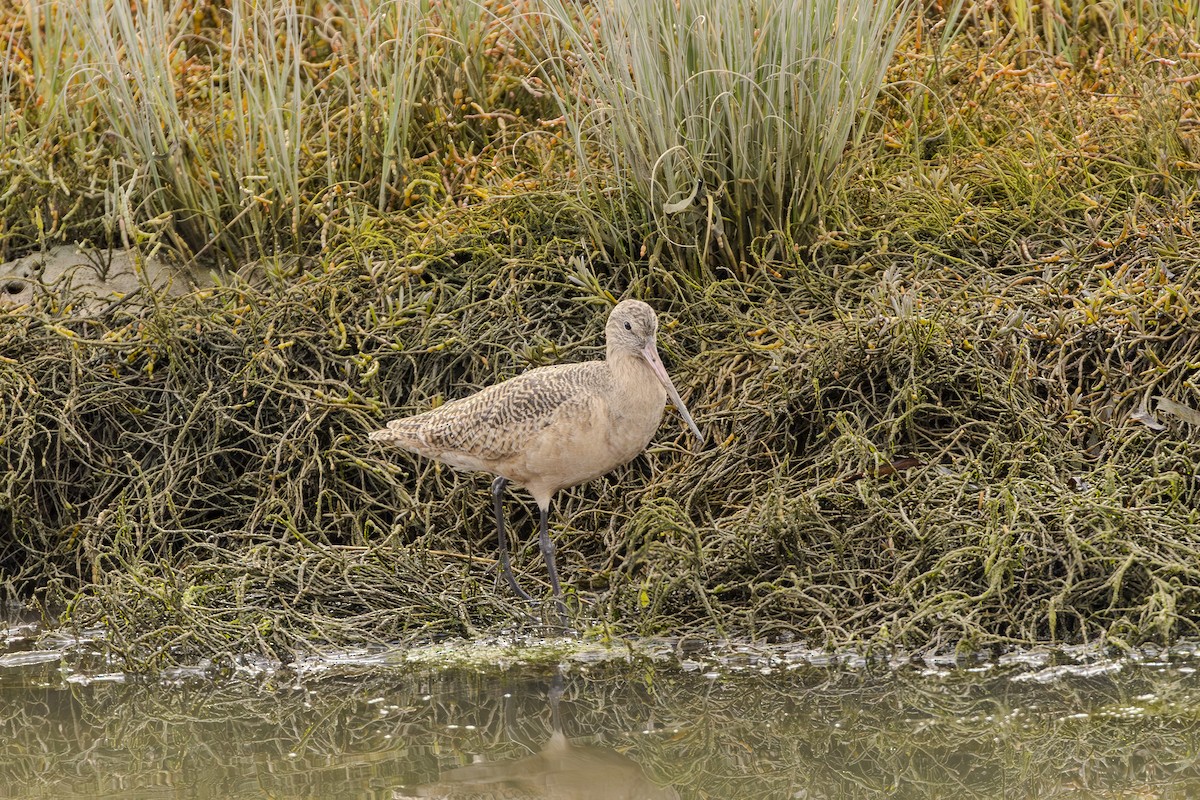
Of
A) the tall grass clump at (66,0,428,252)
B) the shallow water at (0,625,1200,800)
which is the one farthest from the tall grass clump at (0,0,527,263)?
the shallow water at (0,625,1200,800)

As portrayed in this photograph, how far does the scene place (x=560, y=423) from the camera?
522cm

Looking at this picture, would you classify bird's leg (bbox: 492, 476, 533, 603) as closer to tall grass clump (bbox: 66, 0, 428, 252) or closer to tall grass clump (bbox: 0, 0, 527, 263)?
tall grass clump (bbox: 0, 0, 527, 263)

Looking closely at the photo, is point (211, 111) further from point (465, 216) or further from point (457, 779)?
point (457, 779)

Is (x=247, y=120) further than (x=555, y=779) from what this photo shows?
Yes

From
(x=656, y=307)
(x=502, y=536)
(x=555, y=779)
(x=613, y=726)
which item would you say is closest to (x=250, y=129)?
(x=656, y=307)

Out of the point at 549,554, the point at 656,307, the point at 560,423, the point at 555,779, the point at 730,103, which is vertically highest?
the point at 730,103

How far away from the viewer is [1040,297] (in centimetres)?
607

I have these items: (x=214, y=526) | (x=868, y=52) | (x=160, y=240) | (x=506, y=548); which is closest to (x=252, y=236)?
(x=160, y=240)

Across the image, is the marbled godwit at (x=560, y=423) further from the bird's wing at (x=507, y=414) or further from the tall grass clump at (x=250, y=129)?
the tall grass clump at (x=250, y=129)

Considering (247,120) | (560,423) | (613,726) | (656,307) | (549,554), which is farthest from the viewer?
(247,120)

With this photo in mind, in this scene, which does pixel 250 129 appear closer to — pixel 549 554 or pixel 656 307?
pixel 656 307

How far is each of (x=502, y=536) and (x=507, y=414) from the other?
0.48 meters

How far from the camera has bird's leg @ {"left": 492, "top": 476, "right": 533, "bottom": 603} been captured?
5473mm

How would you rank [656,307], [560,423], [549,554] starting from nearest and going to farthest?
[560,423], [549,554], [656,307]
